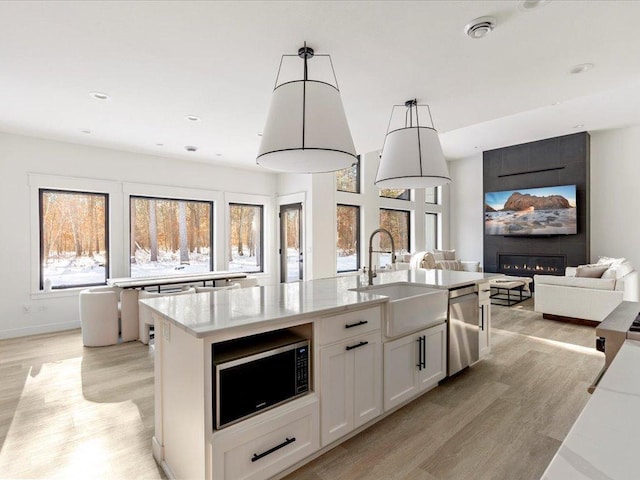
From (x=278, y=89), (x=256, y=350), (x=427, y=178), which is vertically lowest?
(x=256, y=350)

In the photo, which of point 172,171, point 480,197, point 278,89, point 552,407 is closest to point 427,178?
point 278,89

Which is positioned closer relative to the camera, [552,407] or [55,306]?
[552,407]

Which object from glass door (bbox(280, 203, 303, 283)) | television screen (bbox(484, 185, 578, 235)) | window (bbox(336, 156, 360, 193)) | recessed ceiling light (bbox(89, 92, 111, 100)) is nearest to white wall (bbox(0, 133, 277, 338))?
glass door (bbox(280, 203, 303, 283))

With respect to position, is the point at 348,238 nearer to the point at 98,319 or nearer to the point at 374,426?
the point at 98,319

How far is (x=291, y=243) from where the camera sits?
6836mm

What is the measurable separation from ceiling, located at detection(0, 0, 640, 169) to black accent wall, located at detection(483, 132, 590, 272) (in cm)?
476

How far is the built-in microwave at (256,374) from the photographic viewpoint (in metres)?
1.59

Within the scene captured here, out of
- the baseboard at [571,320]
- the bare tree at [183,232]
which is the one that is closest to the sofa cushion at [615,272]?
the baseboard at [571,320]

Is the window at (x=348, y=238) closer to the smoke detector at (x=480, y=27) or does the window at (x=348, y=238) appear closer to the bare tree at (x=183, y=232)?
the bare tree at (x=183, y=232)

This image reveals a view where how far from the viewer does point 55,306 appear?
15.8 feet

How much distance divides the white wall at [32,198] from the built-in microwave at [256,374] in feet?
14.5

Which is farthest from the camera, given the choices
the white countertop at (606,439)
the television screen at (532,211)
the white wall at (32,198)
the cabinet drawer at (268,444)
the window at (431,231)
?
the window at (431,231)

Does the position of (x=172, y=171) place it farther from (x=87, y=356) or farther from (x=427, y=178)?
(x=427, y=178)

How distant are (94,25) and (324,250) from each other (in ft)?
15.6
